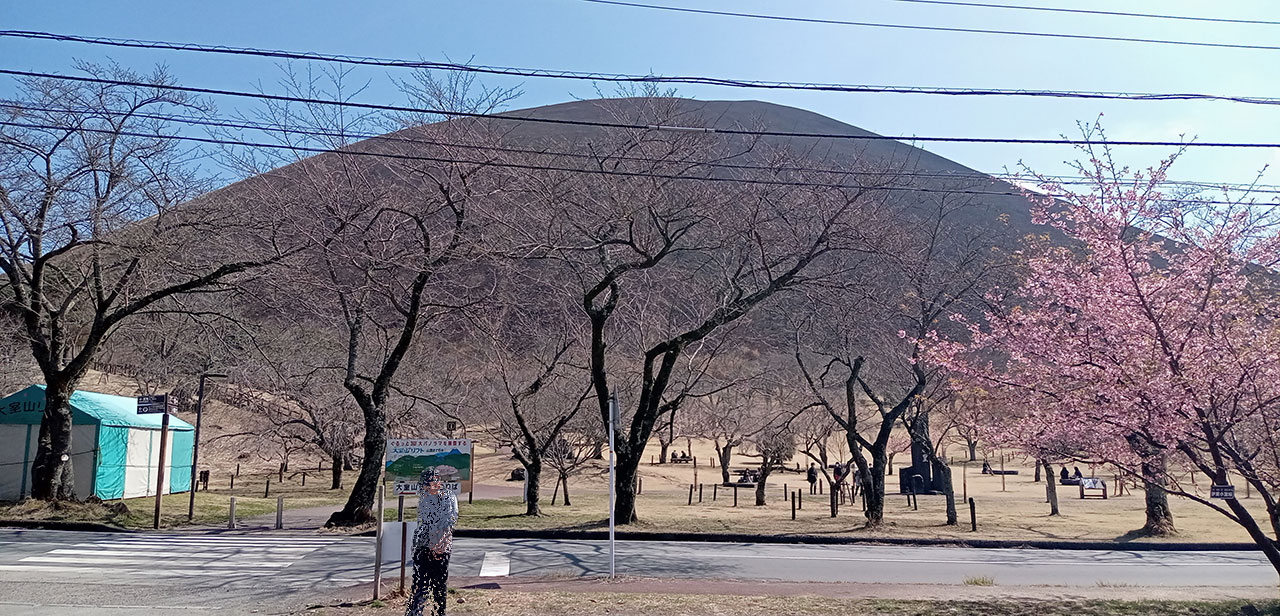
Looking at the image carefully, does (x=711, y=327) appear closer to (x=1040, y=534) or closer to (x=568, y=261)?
(x=568, y=261)

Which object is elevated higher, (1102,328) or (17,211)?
(17,211)

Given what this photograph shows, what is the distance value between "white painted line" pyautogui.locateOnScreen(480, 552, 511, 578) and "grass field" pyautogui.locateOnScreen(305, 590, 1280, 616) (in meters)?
1.70

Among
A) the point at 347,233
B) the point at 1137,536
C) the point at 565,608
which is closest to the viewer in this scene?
the point at 565,608

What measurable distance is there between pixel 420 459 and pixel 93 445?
19094 mm

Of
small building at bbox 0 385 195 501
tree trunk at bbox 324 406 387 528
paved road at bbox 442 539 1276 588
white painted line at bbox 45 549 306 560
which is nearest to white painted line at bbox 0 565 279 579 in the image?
white painted line at bbox 45 549 306 560

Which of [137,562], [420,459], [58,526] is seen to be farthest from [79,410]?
[420,459]

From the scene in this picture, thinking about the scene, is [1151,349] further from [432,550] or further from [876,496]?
[876,496]

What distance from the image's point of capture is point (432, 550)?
9023mm

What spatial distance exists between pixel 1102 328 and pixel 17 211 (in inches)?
823

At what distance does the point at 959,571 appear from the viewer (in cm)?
1496

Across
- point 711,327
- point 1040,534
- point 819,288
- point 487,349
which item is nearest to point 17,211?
point 487,349

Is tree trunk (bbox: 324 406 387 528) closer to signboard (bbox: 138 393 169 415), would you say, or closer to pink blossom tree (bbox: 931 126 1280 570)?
signboard (bbox: 138 393 169 415)

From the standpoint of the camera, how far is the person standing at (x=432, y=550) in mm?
8930

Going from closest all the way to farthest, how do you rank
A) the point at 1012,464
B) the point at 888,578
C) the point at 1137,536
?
the point at 888,578, the point at 1137,536, the point at 1012,464
